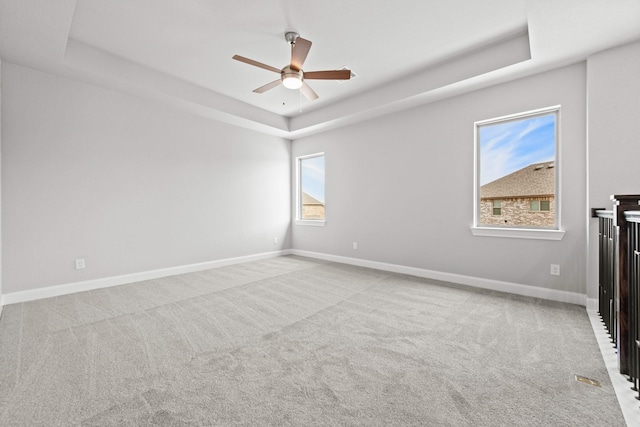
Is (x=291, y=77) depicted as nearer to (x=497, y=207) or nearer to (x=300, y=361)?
(x=300, y=361)

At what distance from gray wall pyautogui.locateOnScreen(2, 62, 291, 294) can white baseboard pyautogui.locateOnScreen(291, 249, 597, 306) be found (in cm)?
234

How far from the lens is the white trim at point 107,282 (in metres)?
3.14

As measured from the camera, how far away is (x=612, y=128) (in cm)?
272

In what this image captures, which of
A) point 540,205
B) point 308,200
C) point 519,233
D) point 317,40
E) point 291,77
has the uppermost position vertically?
point 317,40

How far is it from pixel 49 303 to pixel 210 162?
2.80 m

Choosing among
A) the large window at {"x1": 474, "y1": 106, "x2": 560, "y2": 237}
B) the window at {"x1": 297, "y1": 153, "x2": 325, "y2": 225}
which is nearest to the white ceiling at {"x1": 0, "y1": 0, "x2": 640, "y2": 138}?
the large window at {"x1": 474, "y1": 106, "x2": 560, "y2": 237}

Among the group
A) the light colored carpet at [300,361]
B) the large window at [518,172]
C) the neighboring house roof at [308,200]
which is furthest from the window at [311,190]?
the large window at [518,172]

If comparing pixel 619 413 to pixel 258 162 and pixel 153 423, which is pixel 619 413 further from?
pixel 258 162

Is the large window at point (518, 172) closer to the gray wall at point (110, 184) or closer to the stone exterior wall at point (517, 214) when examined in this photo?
the stone exterior wall at point (517, 214)

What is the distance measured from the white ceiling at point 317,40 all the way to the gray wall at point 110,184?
0.40m

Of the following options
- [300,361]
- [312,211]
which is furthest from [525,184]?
[312,211]

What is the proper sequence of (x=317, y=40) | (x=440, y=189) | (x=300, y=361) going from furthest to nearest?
(x=440, y=189) → (x=317, y=40) → (x=300, y=361)

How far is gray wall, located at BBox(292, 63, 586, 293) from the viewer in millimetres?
3055

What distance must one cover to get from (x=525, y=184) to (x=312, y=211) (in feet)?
12.4
